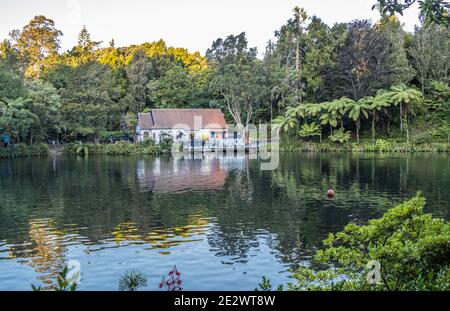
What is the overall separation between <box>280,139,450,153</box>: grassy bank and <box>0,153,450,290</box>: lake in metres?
13.4

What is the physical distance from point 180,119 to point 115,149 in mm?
9351

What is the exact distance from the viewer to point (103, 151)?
5409cm

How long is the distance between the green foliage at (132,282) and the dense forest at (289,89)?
37401 millimetres

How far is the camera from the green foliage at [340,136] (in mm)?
52500

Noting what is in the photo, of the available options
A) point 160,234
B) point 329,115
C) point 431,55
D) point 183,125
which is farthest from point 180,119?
point 160,234

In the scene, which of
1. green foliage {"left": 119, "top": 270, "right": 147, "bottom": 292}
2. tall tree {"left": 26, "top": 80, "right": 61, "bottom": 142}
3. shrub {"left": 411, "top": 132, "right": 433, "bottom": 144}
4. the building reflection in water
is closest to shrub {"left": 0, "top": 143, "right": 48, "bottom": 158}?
tall tree {"left": 26, "top": 80, "right": 61, "bottom": 142}

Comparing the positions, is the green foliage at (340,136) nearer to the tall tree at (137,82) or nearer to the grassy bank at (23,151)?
the tall tree at (137,82)

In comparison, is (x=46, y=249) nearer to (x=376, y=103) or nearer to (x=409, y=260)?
(x=409, y=260)

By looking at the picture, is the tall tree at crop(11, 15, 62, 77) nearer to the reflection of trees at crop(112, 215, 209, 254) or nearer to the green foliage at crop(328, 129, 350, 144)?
the green foliage at crop(328, 129, 350, 144)

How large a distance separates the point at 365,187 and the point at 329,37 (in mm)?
33656

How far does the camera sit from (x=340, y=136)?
52656 mm

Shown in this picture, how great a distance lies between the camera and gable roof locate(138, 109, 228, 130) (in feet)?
191
